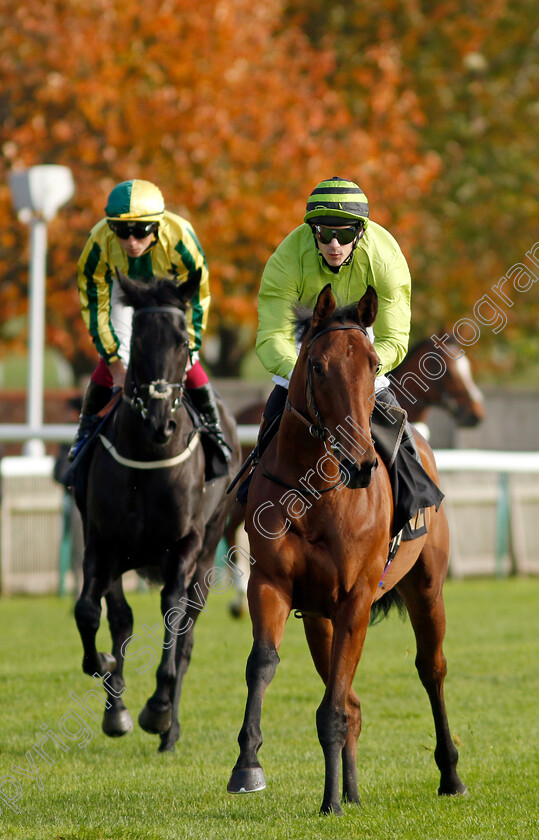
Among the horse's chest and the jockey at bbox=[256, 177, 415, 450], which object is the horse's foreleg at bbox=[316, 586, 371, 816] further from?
the horse's chest

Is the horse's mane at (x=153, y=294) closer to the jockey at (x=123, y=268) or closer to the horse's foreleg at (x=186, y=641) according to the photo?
the jockey at (x=123, y=268)

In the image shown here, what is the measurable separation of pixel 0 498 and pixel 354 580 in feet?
25.9

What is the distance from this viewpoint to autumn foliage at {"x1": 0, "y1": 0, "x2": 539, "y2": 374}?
18172 millimetres

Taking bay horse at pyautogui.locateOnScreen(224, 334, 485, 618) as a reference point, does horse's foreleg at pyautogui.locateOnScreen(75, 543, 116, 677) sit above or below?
below

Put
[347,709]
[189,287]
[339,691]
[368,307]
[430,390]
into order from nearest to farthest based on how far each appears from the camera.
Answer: [339,691], [368,307], [347,709], [189,287], [430,390]

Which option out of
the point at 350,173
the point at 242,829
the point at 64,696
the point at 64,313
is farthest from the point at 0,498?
the point at 350,173

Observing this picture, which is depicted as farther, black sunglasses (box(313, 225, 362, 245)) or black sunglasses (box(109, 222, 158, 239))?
black sunglasses (box(109, 222, 158, 239))

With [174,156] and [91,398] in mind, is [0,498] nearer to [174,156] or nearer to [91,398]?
[91,398]

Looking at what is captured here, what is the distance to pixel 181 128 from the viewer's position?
18.4 meters

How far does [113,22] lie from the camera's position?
18.2 m

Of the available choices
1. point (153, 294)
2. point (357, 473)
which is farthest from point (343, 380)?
point (153, 294)

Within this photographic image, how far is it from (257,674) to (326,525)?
2.06 ft

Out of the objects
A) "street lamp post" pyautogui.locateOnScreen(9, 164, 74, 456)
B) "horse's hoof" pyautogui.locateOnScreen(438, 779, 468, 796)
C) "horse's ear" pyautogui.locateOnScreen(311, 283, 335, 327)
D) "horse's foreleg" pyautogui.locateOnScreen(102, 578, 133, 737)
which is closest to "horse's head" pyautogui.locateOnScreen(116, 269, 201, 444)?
"horse's foreleg" pyautogui.locateOnScreen(102, 578, 133, 737)

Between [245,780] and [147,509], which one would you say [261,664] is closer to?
[245,780]
